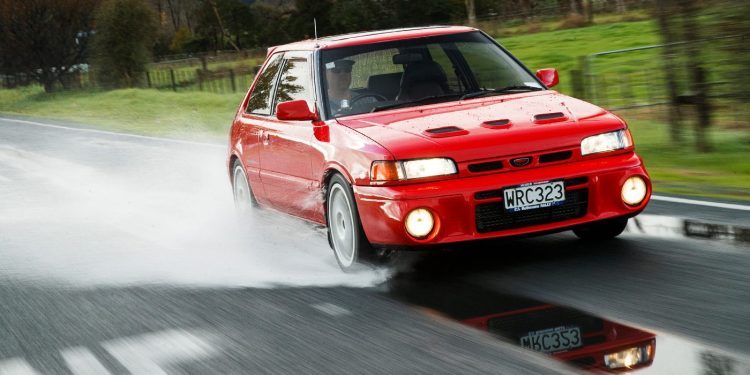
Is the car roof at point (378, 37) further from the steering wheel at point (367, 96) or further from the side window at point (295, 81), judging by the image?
the steering wheel at point (367, 96)

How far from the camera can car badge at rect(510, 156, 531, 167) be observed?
6.63 meters

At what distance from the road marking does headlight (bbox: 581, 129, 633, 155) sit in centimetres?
171

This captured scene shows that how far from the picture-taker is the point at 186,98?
37.1 meters

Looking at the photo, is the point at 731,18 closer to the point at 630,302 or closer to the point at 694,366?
the point at 630,302

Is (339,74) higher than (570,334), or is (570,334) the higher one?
(339,74)

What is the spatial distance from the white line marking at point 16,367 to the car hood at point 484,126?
234 cm

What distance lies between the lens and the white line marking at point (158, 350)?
539cm

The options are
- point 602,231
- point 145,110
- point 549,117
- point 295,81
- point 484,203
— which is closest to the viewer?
point 484,203

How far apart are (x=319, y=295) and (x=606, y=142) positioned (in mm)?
1928

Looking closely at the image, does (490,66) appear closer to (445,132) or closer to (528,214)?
(445,132)

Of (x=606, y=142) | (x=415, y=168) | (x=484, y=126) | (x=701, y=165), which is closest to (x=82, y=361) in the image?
(x=415, y=168)

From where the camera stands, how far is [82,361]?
5582 millimetres

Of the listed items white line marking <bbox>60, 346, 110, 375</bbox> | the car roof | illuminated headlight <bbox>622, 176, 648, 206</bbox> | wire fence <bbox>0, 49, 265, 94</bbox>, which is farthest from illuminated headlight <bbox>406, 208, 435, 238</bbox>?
wire fence <bbox>0, 49, 265, 94</bbox>

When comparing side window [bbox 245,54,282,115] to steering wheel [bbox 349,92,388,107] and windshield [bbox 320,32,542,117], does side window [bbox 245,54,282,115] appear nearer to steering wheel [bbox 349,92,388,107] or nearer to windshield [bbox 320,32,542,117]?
windshield [bbox 320,32,542,117]
